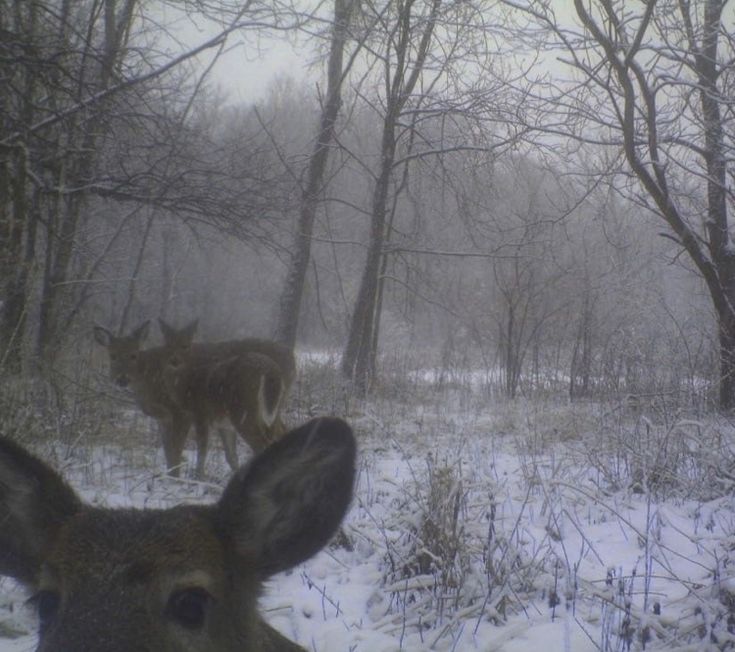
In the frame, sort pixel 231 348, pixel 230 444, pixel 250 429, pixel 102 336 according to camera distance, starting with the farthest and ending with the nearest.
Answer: pixel 102 336 → pixel 231 348 → pixel 230 444 → pixel 250 429

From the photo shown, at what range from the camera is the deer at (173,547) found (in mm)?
2160

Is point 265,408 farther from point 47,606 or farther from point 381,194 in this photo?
point 381,194

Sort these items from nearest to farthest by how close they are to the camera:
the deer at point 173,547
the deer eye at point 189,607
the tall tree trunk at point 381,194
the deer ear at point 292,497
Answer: the deer at point 173,547 → the deer eye at point 189,607 → the deer ear at point 292,497 → the tall tree trunk at point 381,194

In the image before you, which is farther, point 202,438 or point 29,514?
point 202,438

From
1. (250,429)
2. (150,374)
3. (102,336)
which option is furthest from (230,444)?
(102,336)

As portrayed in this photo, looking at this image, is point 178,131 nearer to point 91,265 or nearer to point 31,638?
point 91,265

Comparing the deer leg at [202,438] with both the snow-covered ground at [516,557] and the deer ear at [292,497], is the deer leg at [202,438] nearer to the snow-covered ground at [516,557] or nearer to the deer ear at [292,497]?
the snow-covered ground at [516,557]

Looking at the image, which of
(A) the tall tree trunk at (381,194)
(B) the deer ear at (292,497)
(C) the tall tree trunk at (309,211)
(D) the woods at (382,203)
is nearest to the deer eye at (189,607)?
(B) the deer ear at (292,497)

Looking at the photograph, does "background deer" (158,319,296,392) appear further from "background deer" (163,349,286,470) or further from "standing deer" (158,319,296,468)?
"background deer" (163,349,286,470)

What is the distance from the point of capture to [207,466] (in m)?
8.48

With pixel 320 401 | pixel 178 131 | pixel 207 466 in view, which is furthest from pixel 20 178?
pixel 320 401

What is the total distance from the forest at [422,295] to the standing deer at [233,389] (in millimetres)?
561

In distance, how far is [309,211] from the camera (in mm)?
14828

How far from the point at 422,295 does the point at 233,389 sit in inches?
401
